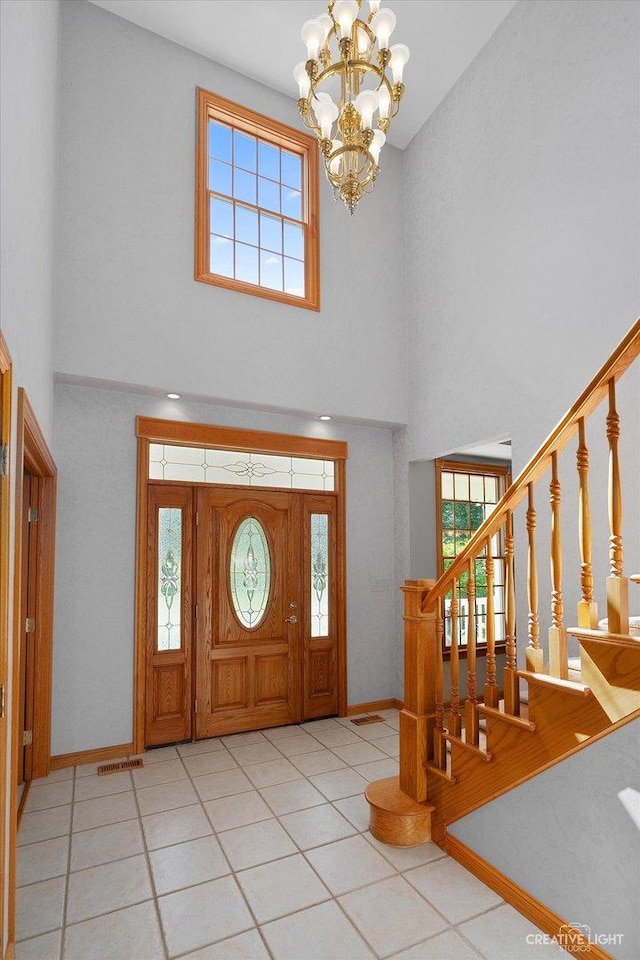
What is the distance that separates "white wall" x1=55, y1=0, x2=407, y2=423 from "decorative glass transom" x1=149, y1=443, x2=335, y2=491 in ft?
1.75

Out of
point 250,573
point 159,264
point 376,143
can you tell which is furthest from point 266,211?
point 250,573

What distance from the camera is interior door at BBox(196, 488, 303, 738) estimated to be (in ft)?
15.5

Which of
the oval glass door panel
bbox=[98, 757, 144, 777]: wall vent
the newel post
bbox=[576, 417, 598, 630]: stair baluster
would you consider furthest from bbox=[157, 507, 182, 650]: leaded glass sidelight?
bbox=[576, 417, 598, 630]: stair baluster

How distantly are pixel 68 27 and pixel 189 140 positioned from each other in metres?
1.14

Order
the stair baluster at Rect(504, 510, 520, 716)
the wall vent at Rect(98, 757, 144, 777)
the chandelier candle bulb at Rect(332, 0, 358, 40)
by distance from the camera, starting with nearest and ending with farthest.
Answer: the stair baluster at Rect(504, 510, 520, 716) < the chandelier candle bulb at Rect(332, 0, 358, 40) < the wall vent at Rect(98, 757, 144, 777)

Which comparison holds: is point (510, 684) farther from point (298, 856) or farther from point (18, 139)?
point (18, 139)

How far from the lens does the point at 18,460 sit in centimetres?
240

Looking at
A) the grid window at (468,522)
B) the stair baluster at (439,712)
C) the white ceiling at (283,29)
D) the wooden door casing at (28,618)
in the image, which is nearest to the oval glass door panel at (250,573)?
the wooden door casing at (28,618)

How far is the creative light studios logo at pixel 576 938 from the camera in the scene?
2.09 meters

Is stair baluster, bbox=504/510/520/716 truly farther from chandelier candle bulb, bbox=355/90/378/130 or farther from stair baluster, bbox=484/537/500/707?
chandelier candle bulb, bbox=355/90/378/130

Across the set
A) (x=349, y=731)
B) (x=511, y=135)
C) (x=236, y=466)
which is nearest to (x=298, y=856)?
(x=349, y=731)

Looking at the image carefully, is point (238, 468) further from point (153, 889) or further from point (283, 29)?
point (283, 29)

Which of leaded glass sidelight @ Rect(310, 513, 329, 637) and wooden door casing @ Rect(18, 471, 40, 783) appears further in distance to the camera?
leaded glass sidelight @ Rect(310, 513, 329, 637)

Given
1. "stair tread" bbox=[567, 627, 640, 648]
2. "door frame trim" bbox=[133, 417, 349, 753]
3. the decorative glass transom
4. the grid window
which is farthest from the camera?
the grid window
